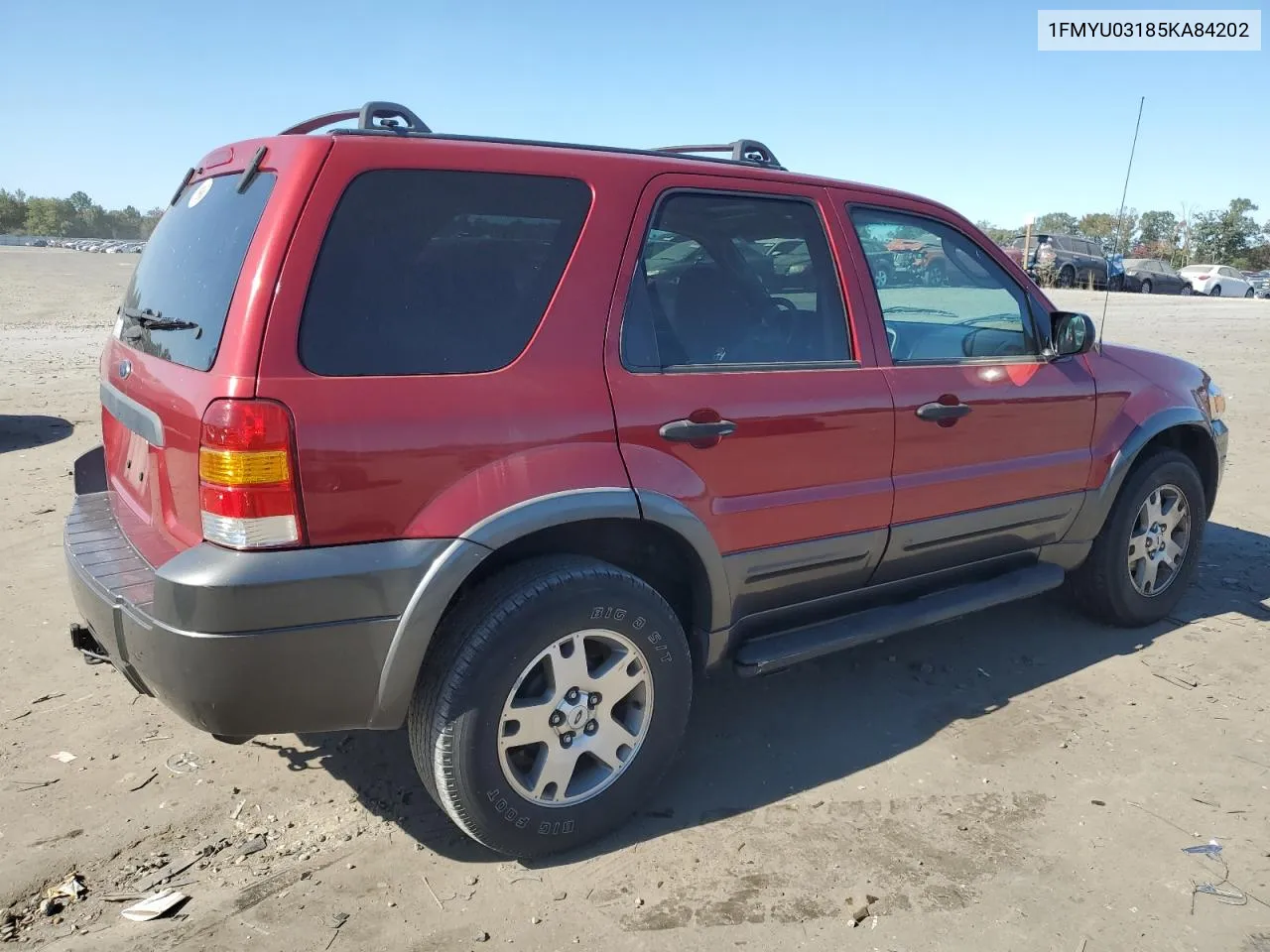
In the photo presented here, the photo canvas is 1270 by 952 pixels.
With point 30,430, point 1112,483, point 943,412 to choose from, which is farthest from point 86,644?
point 30,430

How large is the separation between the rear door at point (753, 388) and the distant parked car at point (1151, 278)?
33.9 m

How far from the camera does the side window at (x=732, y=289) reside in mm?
2842

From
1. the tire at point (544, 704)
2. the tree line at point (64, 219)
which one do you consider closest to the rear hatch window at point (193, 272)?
the tire at point (544, 704)

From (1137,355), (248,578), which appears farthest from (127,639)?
(1137,355)

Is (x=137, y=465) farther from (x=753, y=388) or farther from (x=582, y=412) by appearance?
(x=753, y=388)

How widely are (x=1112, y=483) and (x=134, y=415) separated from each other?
3.77 m

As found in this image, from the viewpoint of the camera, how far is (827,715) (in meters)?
3.59

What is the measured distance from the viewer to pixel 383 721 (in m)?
2.48

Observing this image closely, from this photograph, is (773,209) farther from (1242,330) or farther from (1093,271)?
(1093,271)

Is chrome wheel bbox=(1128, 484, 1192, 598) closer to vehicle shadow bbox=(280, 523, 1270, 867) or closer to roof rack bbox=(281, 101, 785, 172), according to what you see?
vehicle shadow bbox=(280, 523, 1270, 867)

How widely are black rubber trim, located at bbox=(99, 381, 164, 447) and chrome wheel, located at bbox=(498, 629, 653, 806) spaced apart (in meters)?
1.19

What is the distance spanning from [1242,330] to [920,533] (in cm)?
1748

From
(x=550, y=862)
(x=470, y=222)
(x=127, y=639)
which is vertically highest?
(x=470, y=222)

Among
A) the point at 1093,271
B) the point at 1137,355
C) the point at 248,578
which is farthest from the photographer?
the point at 1093,271
